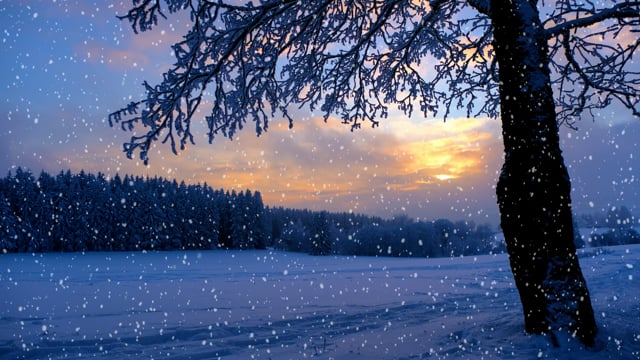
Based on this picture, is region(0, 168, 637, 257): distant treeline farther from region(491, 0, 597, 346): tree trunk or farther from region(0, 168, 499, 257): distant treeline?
region(491, 0, 597, 346): tree trunk

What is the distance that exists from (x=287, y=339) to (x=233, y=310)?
385 centimetres

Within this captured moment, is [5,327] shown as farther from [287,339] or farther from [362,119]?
[362,119]

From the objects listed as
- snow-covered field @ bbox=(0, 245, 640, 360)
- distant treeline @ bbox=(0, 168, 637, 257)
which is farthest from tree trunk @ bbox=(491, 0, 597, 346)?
distant treeline @ bbox=(0, 168, 637, 257)

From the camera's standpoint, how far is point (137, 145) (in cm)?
484

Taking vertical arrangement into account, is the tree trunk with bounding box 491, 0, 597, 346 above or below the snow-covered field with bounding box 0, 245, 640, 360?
above

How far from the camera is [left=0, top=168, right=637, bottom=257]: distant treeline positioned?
52.9 meters

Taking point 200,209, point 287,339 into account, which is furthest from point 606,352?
point 200,209

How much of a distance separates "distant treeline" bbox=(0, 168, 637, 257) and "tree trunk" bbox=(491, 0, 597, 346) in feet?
203

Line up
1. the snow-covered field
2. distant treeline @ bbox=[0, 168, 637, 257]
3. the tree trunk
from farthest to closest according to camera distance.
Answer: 1. distant treeline @ bbox=[0, 168, 637, 257]
2. the snow-covered field
3. the tree trunk

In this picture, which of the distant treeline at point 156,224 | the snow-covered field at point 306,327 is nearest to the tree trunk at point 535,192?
the snow-covered field at point 306,327

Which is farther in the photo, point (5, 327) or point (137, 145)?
point (5, 327)

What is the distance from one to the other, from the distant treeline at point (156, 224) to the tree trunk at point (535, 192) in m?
62.0

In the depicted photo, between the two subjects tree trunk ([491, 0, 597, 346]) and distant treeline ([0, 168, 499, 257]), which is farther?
distant treeline ([0, 168, 499, 257])

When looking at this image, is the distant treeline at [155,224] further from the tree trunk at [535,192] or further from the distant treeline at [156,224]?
the tree trunk at [535,192]
